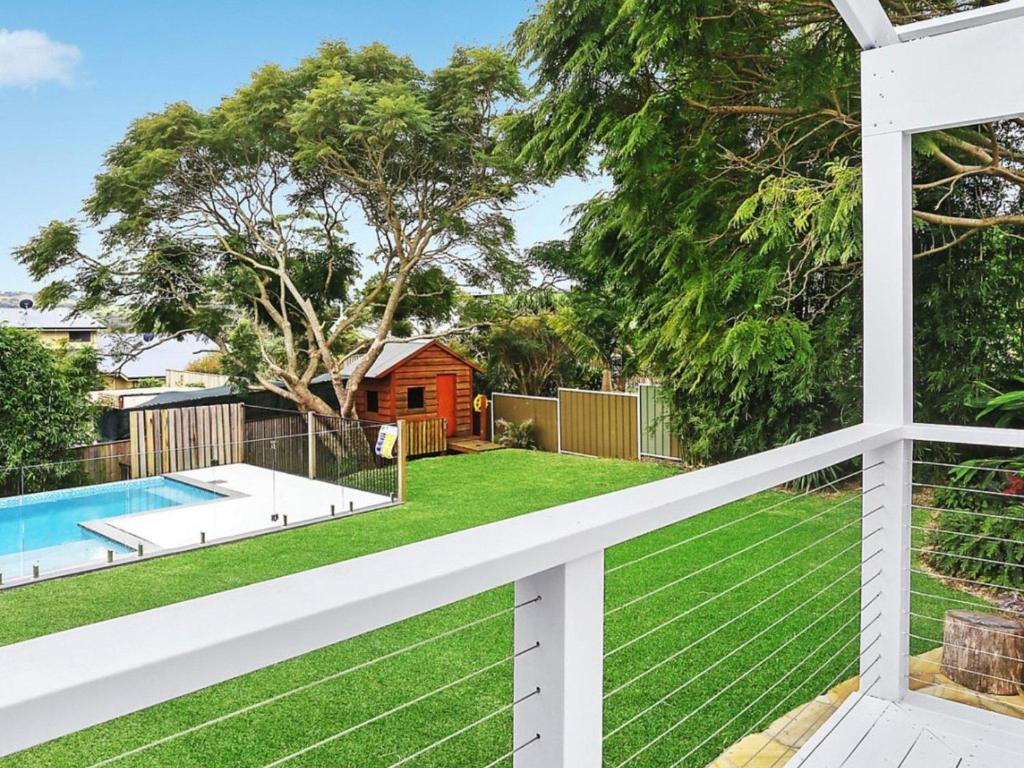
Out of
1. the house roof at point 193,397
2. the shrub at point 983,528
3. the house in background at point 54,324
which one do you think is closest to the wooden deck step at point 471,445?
the house roof at point 193,397

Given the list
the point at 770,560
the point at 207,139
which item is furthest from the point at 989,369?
the point at 207,139

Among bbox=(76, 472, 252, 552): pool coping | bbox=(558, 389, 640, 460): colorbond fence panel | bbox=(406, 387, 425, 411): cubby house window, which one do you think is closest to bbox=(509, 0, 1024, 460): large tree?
bbox=(558, 389, 640, 460): colorbond fence panel

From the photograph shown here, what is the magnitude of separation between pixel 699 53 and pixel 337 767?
4.95 meters

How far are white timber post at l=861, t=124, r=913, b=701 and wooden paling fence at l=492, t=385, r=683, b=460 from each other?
516 cm

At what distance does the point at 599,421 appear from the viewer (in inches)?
340

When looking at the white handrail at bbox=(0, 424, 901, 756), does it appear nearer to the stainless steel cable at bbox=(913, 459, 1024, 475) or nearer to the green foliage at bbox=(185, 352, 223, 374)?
the stainless steel cable at bbox=(913, 459, 1024, 475)

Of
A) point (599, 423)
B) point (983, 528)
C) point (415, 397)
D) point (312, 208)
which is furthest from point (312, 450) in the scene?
point (983, 528)

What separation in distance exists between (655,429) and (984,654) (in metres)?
5.93

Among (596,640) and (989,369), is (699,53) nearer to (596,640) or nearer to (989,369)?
(989,369)

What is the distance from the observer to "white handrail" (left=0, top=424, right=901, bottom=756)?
396mm

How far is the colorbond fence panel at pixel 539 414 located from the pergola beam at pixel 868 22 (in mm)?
7539

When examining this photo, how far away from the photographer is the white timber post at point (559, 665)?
0.72 metres

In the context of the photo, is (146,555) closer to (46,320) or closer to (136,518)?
(136,518)

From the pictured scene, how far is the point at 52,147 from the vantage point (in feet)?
32.1
